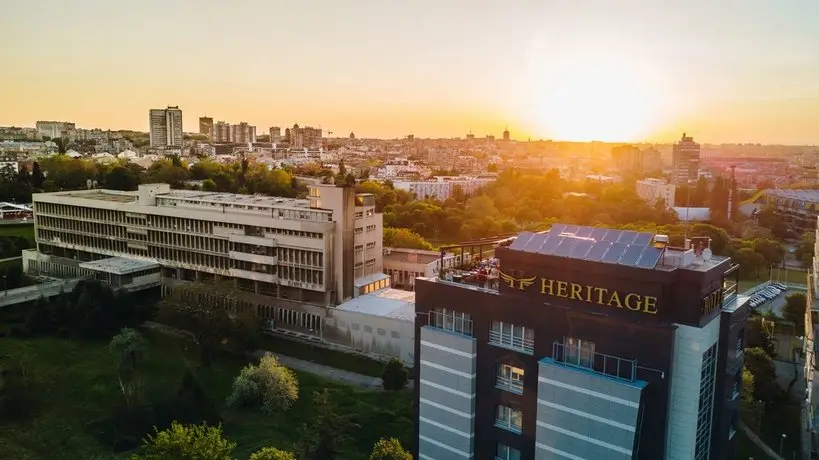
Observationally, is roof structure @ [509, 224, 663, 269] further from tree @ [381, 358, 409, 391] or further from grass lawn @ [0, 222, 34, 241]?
grass lawn @ [0, 222, 34, 241]

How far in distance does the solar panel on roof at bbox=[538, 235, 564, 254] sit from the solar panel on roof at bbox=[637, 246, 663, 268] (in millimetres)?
2862

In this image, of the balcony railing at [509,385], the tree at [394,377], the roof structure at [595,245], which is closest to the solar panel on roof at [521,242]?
the roof structure at [595,245]

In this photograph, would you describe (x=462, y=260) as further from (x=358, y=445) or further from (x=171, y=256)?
(x=171, y=256)

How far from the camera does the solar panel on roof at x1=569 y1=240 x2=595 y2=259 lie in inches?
809

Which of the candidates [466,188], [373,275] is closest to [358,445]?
[373,275]

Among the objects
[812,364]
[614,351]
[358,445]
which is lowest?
[358,445]

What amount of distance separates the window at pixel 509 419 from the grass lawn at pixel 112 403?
9.50 meters

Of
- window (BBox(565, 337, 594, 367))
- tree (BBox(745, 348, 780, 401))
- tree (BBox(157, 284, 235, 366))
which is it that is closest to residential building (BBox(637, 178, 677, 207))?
tree (BBox(745, 348, 780, 401))

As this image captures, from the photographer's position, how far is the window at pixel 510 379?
21.6 metres

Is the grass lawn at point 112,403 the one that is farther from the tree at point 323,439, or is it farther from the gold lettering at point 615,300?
the gold lettering at point 615,300

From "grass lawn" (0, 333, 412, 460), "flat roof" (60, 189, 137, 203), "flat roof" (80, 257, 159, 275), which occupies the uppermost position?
"flat roof" (60, 189, 137, 203)

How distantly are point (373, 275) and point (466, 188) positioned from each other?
305 feet

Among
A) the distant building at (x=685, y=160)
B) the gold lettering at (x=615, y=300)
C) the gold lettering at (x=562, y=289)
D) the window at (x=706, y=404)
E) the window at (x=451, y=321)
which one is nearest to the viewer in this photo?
the window at (x=706, y=404)

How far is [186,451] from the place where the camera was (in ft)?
66.2
